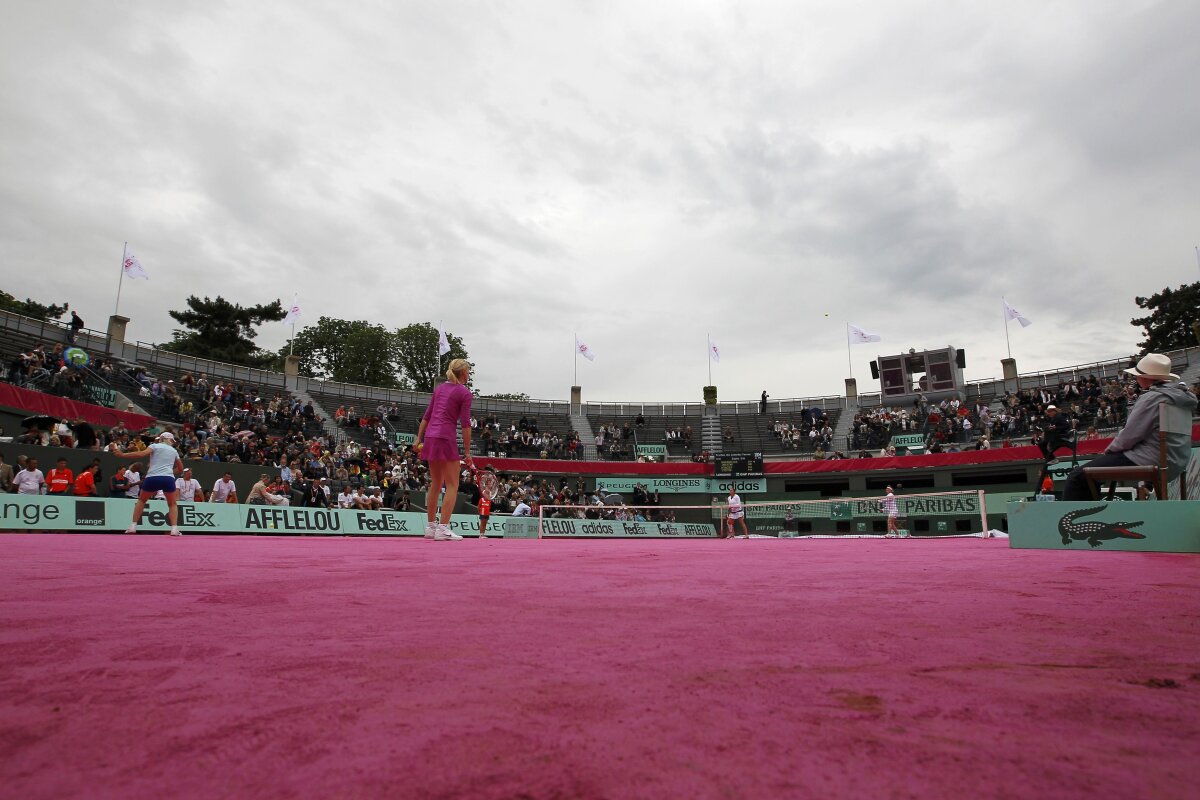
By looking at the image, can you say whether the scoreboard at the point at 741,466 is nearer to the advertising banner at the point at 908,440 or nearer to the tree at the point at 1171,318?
the advertising banner at the point at 908,440

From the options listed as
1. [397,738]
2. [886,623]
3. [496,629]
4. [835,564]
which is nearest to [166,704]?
[397,738]

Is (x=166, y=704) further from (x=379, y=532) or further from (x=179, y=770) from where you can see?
(x=379, y=532)

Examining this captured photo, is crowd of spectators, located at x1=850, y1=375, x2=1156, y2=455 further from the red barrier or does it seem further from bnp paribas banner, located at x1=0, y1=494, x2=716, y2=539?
the red barrier

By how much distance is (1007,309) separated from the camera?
39.3 meters

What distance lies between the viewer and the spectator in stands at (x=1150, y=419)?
18.8 feet

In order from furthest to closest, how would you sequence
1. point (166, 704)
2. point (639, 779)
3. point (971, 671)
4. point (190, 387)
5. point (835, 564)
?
point (190, 387) < point (835, 564) < point (971, 671) < point (166, 704) < point (639, 779)

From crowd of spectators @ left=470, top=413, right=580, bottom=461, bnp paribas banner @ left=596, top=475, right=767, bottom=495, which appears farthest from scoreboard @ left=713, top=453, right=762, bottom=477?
crowd of spectators @ left=470, top=413, right=580, bottom=461

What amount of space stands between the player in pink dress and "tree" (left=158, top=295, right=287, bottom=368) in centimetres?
5228

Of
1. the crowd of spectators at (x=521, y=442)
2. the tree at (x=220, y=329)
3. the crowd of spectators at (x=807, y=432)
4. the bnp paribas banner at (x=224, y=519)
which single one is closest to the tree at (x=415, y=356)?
the tree at (x=220, y=329)

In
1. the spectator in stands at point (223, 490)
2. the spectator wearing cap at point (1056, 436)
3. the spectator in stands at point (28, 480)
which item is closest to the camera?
the spectator wearing cap at point (1056, 436)

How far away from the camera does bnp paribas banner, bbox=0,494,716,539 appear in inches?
455

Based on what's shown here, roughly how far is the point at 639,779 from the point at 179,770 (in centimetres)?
67

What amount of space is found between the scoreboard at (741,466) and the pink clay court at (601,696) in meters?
34.5

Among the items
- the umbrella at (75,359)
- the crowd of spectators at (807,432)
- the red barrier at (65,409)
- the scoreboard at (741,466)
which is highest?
the umbrella at (75,359)
